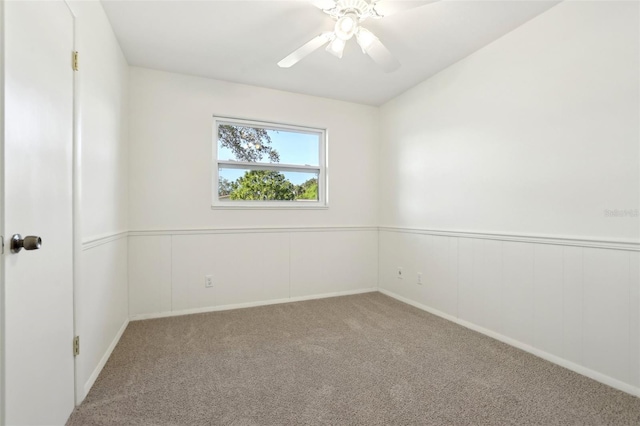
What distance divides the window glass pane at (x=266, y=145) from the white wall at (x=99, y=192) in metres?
0.93

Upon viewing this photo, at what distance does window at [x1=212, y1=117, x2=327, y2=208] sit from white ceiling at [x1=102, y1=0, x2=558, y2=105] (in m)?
0.52

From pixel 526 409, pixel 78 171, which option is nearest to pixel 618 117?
pixel 526 409

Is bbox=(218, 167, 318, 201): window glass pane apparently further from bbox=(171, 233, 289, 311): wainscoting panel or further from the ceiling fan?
the ceiling fan

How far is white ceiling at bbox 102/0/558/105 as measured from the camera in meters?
1.97

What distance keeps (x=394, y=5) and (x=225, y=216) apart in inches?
92.0

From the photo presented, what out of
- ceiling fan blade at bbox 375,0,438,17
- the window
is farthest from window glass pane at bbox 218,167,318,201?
ceiling fan blade at bbox 375,0,438,17

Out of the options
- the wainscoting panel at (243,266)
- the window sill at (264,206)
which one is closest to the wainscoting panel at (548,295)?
the wainscoting panel at (243,266)

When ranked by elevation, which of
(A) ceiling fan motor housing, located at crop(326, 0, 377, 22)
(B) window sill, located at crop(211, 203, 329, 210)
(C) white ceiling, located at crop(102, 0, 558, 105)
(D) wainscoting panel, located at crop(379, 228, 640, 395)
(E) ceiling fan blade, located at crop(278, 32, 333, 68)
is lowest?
(D) wainscoting panel, located at crop(379, 228, 640, 395)

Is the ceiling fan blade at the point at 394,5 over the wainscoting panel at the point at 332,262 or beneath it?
over

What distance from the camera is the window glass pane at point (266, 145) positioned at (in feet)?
10.3

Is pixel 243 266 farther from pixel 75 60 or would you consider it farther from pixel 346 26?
pixel 346 26

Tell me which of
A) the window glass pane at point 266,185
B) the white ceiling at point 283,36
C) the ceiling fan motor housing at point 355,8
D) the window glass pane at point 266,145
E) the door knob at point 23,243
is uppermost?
the white ceiling at point 283,36

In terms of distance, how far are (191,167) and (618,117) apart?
3.25 meters

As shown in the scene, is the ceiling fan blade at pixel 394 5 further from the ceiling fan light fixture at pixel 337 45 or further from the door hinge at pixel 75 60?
the door hinge at pixel 75 60
